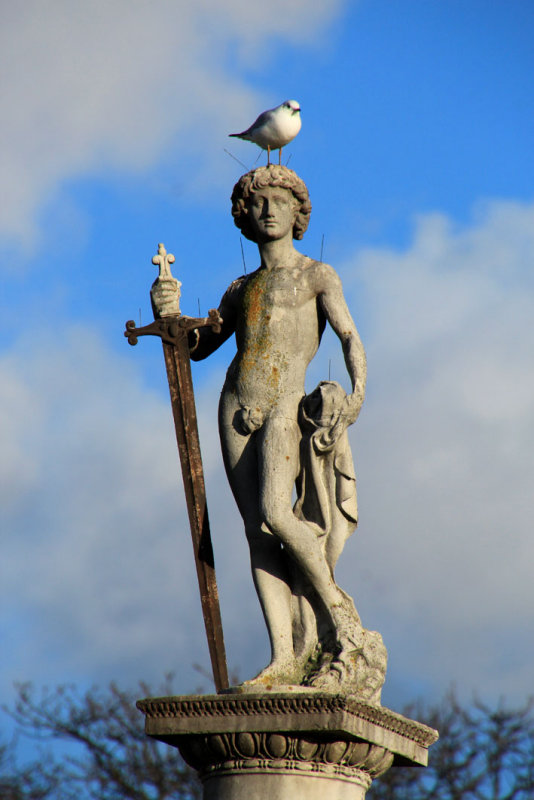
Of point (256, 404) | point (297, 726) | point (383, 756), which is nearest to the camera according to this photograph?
point (297, 726)

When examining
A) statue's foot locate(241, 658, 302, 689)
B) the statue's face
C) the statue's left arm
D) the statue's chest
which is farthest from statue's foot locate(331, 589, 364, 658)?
the statue's face

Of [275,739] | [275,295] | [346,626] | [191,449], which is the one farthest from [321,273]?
[275,739]

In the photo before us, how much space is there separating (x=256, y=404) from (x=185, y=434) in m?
0.59

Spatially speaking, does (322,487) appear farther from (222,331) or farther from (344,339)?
(222,331)

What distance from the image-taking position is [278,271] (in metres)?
9.75

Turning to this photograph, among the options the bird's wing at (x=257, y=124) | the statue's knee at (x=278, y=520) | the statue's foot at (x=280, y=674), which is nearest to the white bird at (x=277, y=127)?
the bird's wing at (x=257, y=124)

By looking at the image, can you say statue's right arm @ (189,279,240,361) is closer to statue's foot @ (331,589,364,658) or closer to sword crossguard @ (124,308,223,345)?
sword crossguard @ (124,308,223,345)

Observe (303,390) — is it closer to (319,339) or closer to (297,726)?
(319,339)

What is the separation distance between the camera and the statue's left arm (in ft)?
30.3

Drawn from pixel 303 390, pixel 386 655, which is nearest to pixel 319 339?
pixel 303 390

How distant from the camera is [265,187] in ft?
32.2

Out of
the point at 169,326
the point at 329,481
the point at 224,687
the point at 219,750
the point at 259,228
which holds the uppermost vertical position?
the point at 259,228

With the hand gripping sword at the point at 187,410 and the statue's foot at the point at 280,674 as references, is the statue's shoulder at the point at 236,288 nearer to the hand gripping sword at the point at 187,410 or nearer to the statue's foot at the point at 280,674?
the hand gripping sword at the point at 187,410

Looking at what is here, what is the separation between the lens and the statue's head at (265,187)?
386 inches
